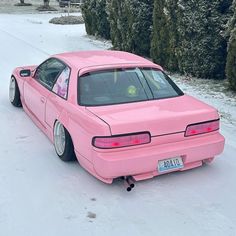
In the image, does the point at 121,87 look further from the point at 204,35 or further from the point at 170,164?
the point at 204,35

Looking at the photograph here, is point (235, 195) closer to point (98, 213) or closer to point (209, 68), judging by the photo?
point (98, 213)

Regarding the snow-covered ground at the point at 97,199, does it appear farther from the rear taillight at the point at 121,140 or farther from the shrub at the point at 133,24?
the shrub at the point at 133,24

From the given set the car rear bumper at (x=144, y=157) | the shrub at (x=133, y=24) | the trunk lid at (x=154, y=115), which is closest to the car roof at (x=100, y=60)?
the trunk lid at (x=154, y=115)

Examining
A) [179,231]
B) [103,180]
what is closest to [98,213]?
[103,180]

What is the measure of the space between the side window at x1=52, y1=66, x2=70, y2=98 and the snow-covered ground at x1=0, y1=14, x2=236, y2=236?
775 millimetres

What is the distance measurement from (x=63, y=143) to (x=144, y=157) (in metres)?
1.20

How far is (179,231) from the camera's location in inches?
137

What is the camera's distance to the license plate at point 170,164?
13.4 feet

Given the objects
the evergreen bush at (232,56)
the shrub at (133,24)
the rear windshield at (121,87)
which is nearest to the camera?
the rear windshield at (121,87)

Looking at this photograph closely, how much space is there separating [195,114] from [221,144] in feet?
1.55

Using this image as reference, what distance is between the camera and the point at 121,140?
12.8ft

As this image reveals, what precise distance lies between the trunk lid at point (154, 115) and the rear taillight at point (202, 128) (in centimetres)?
4

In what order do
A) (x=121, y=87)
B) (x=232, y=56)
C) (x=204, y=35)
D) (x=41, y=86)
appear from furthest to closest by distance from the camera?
(x=204, y=35), (x=232, y=56), (x=41, y=86), (x=121, y=87)

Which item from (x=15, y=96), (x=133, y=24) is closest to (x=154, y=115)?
(x=15, y=96)
